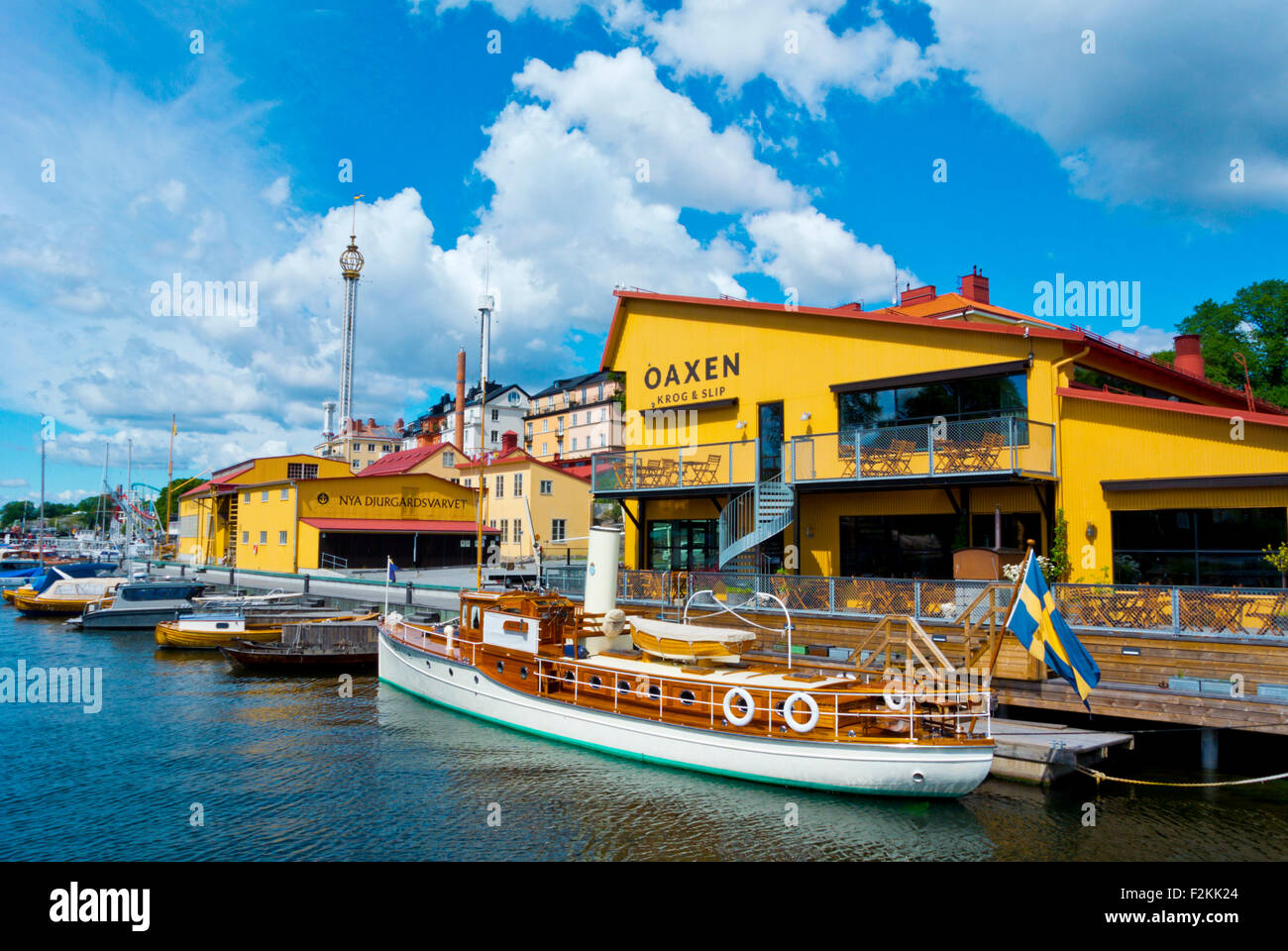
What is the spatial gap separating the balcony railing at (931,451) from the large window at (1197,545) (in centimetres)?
257

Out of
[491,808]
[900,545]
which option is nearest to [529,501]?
[900,545]

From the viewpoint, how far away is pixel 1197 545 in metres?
19.0

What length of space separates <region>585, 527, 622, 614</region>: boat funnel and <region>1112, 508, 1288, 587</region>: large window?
506 inches

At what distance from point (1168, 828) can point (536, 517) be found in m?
43.1

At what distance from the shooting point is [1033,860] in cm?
1145

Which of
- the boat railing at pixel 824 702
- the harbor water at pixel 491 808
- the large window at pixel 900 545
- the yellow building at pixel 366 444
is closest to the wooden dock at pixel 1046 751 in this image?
the harbor water at pixel 491 808

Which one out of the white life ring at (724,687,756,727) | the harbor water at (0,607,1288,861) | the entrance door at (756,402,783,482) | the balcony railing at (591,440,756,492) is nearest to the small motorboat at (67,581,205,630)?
the harbor water at (0,607,1288,861)

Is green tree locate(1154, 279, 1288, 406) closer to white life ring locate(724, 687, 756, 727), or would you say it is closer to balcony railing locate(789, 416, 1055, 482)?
balcony railing locate(789, 416, 1055, 482)

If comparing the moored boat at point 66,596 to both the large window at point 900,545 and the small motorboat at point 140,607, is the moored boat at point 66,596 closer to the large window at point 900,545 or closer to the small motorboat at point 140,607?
the small motorboat at point 140,607

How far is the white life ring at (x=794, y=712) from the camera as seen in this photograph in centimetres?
1420

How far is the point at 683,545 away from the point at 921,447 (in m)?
10.9

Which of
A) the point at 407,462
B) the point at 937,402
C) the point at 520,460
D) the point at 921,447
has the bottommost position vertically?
the point at 921,447

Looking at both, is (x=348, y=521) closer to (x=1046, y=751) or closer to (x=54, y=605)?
(x=54, y=605)

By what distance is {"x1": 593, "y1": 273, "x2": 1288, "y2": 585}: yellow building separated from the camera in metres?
19.0
